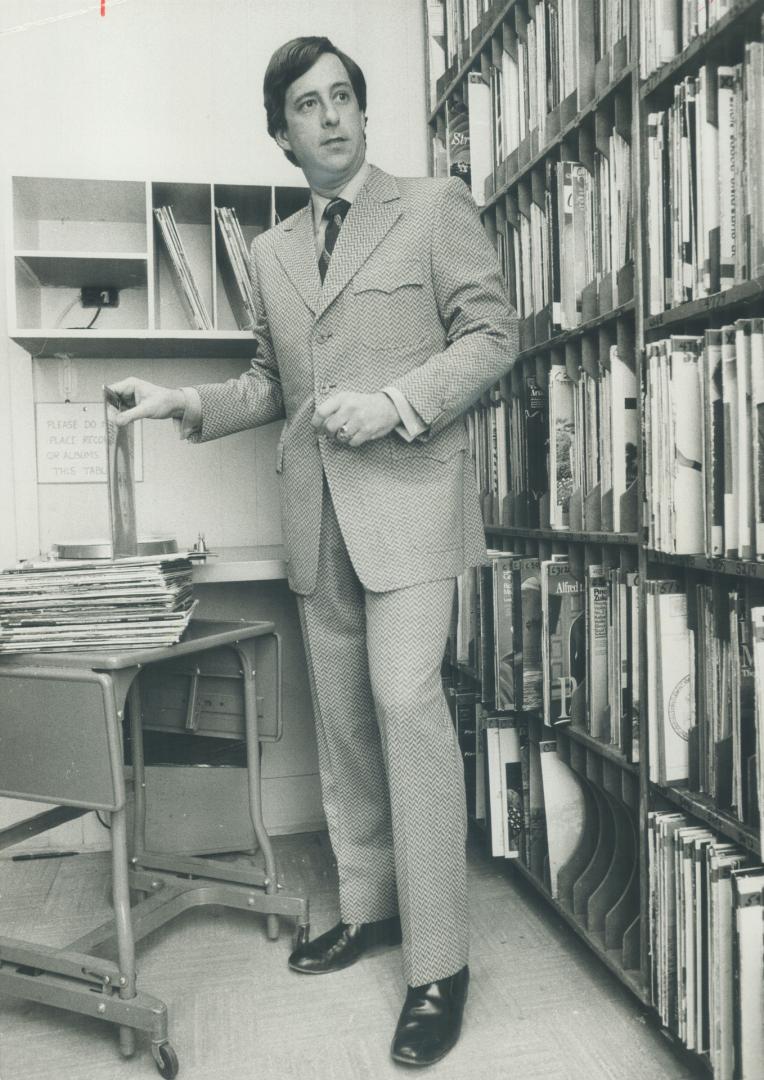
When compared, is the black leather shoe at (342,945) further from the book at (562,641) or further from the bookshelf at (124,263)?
the bookshelf at (124,263)

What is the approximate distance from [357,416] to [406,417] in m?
0.09

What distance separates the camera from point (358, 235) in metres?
1.62

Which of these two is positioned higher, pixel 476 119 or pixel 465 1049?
pixel 476 119

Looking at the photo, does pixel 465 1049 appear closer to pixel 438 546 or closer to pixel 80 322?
pixel 438 546

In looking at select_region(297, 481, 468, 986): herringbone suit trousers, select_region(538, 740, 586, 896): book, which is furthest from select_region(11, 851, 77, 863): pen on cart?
select_region(538, 740, 586, 896): book

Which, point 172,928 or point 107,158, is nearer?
point 172,928

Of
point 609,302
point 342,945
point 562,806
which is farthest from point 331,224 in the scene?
point 342,945

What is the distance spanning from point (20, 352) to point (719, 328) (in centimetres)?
182

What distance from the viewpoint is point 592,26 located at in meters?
1.62

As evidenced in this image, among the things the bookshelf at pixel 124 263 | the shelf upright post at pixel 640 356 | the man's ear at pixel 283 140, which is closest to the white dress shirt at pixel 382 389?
the man's ear at pixel 283 140

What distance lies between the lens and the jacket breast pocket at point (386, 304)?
161 cm

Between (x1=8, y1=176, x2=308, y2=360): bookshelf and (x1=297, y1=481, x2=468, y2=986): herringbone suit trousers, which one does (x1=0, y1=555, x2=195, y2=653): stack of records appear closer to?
(x1=297, y1=481, x2=468, y2=986): herringbone suit trousers

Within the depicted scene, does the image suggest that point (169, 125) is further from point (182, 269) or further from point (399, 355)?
point (399, 355)

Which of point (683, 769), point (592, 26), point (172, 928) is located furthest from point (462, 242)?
point (172, 928)
